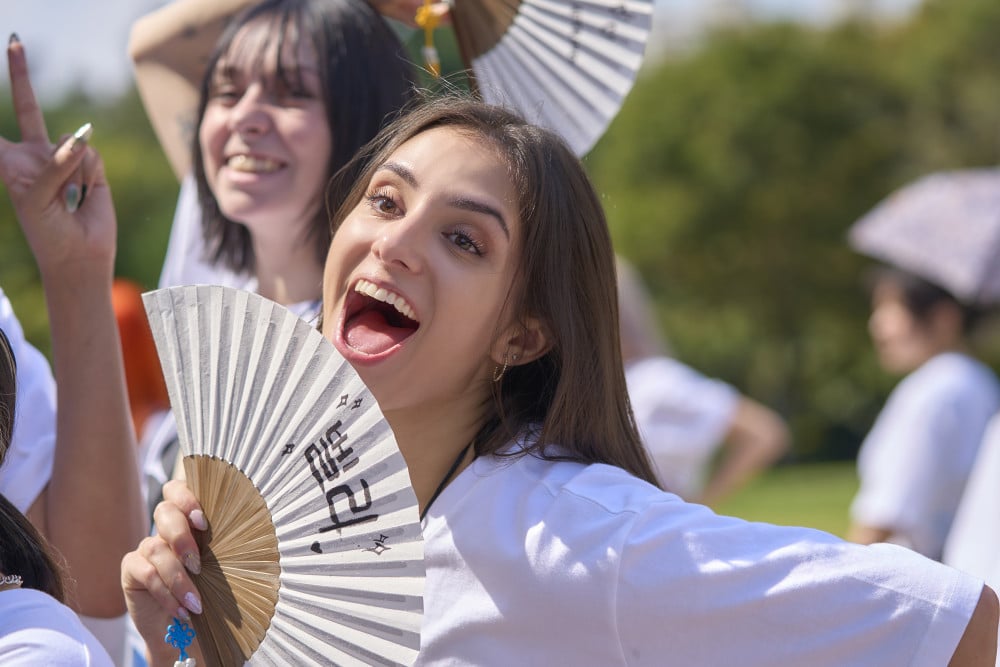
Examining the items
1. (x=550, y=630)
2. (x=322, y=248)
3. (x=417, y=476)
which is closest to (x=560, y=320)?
(x=417, y=476)

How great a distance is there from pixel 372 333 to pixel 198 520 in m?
0.37

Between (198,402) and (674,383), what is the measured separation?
4.34 metres

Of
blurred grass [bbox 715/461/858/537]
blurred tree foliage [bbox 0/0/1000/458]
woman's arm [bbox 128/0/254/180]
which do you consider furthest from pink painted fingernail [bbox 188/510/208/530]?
blurred tree foliage [bbox 0/0/1000/458]

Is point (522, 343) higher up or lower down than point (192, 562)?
higher up

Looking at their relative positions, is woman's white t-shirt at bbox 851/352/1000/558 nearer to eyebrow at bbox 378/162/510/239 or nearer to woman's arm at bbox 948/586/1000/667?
woman's arm at bbox 948/586/1000/667

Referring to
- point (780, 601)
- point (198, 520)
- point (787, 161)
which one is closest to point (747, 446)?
A: point (780, 601)

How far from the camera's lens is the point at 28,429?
2.32 metres

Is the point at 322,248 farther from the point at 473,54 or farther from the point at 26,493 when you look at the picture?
the point at 26,493

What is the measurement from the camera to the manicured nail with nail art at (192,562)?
5.31 ft

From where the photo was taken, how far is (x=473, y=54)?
257 centimetres

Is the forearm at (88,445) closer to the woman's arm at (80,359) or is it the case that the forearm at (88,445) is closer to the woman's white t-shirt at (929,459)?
the woman's arm at (80,359)

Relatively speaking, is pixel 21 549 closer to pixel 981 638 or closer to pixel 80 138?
pixel 80 138

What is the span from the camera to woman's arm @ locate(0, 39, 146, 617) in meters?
2.27

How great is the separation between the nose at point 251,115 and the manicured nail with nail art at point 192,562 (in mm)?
1098
